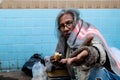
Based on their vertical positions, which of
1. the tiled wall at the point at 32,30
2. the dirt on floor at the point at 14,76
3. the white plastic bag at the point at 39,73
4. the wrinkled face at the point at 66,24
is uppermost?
the wrinkled face at the point at 66,24

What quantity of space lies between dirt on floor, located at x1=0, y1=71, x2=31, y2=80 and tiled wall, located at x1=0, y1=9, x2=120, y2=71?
12 cm

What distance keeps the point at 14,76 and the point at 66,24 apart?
2.00 metres

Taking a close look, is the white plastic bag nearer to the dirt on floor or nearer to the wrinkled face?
the dirt on floor

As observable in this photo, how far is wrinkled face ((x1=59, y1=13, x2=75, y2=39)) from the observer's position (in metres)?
2.31

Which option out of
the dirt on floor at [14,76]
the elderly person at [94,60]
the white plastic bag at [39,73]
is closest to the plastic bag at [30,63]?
the dirt on floor at [14,76]

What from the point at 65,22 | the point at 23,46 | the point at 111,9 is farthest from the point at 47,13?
the point at 65,22

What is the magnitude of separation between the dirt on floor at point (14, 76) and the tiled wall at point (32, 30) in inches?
4.9

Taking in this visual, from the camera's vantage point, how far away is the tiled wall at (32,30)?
161 inches

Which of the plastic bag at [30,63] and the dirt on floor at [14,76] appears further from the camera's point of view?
the plastic bag at [30,63]

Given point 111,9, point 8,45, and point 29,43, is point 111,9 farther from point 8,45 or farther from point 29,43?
point 8,45

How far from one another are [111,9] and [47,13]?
3.46ft

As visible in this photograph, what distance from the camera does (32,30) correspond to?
13.6ft

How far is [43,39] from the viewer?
4.21m

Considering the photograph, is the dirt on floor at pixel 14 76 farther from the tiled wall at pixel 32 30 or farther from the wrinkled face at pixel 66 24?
the wrinkled face at pixel 66 24
